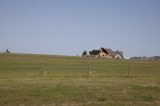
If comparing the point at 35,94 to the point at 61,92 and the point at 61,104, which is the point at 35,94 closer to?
the point at 61,92

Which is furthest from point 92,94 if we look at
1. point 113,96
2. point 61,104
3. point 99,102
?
point 61,104

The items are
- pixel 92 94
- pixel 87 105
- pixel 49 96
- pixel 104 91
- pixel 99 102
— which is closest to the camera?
pixel 87 105

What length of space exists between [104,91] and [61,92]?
2470 millimetres

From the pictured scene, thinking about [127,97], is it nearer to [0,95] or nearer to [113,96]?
[113,96]

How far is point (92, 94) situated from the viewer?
53.5 ft

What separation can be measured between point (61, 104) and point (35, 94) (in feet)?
8.51

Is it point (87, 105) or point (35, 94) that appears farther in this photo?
point (35, 94)

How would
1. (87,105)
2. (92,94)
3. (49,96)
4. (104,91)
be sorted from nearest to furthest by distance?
(87,105) < (49,96) < (92,94) < (104,91)

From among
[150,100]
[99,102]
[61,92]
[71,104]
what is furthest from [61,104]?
[150,100]

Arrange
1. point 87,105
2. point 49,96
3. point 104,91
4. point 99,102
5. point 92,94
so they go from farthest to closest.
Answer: point 104,91 < point 92,94 < point 49,96 < point 99,102 < point 87,105

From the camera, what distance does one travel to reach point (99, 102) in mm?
14242

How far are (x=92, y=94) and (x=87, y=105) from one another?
2954mm

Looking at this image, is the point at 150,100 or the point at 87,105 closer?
the point at 87,105

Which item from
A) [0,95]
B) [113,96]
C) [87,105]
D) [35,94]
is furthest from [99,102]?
[0,95]
